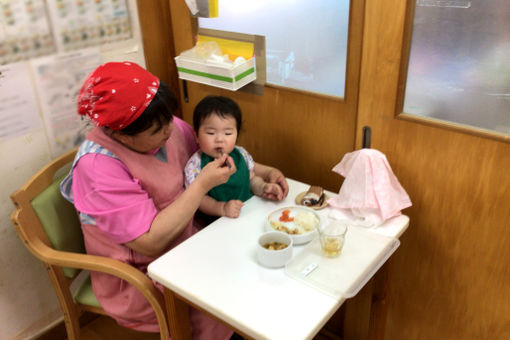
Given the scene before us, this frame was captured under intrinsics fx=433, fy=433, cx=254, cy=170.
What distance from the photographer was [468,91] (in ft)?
3.91

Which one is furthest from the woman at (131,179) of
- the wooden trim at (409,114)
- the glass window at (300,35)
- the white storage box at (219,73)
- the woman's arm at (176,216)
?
the wooden trim at (409,114)

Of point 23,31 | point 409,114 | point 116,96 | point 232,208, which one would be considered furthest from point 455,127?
point 23,31

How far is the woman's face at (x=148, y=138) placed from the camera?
127cm

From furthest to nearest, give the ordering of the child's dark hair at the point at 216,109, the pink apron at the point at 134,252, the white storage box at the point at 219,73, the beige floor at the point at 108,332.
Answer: the beige floor at the point at 108,332, the white storage box at the point at 219,73, the child's dark hair at the point at 216,109, the pink apron at the point at 134,252

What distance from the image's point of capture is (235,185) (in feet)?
4.91

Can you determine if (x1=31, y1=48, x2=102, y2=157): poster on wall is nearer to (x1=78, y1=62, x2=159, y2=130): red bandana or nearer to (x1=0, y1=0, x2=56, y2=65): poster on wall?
(x1=0, y1=0, x2=56, y2=65): poster on wall

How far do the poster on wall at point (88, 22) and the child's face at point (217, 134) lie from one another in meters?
0.62

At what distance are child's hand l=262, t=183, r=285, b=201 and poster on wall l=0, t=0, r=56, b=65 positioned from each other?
0.93m

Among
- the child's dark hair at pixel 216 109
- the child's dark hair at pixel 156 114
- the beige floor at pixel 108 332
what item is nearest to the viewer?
the child's dark hair at pixel 156 114

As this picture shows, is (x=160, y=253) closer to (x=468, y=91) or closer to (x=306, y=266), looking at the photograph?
(x=306, y=266)

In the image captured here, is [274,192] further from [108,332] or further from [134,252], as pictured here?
[108,332]

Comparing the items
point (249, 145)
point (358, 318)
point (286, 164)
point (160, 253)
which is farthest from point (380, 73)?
point (358, 318)

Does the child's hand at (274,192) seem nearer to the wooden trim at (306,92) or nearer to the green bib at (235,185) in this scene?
the green bib at (235,185)

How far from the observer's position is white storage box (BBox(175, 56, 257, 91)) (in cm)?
156
